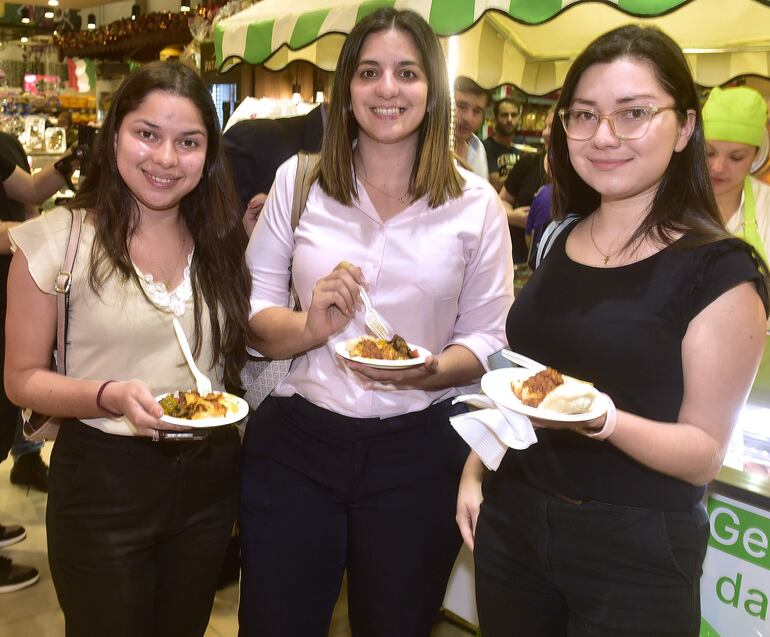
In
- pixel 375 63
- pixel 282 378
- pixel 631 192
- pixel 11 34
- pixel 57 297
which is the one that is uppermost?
pixel 11 34

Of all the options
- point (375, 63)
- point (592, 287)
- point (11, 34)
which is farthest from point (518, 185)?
point (11, 34)

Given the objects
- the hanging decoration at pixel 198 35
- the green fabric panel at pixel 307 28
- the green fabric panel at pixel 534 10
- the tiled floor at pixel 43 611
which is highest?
the hanging decoration at pixel 198 35

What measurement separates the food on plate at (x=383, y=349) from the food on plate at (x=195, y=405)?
1.01 feet

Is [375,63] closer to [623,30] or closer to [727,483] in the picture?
[623,30]

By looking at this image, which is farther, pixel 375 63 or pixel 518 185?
pixel 518 185

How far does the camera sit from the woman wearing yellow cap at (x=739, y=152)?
3.22 metres

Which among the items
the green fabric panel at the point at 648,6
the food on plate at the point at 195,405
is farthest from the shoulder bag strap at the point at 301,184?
the green fabric panel at the point at 648,6

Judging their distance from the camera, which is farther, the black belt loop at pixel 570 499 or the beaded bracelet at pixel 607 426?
the black belt loop at pixel 570 499

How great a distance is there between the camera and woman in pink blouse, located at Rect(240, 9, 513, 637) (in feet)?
6.13

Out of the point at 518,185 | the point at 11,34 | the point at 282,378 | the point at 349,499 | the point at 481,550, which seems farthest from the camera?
the point at 11,34

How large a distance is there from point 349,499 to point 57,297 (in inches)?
33.3

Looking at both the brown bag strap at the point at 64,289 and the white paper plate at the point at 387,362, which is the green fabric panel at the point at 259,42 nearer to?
the brown bag strap at the point at 64,289

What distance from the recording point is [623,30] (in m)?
1.52

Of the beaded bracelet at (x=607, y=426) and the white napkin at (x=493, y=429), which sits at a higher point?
the beaded bracelet at (x=607, y=426)
